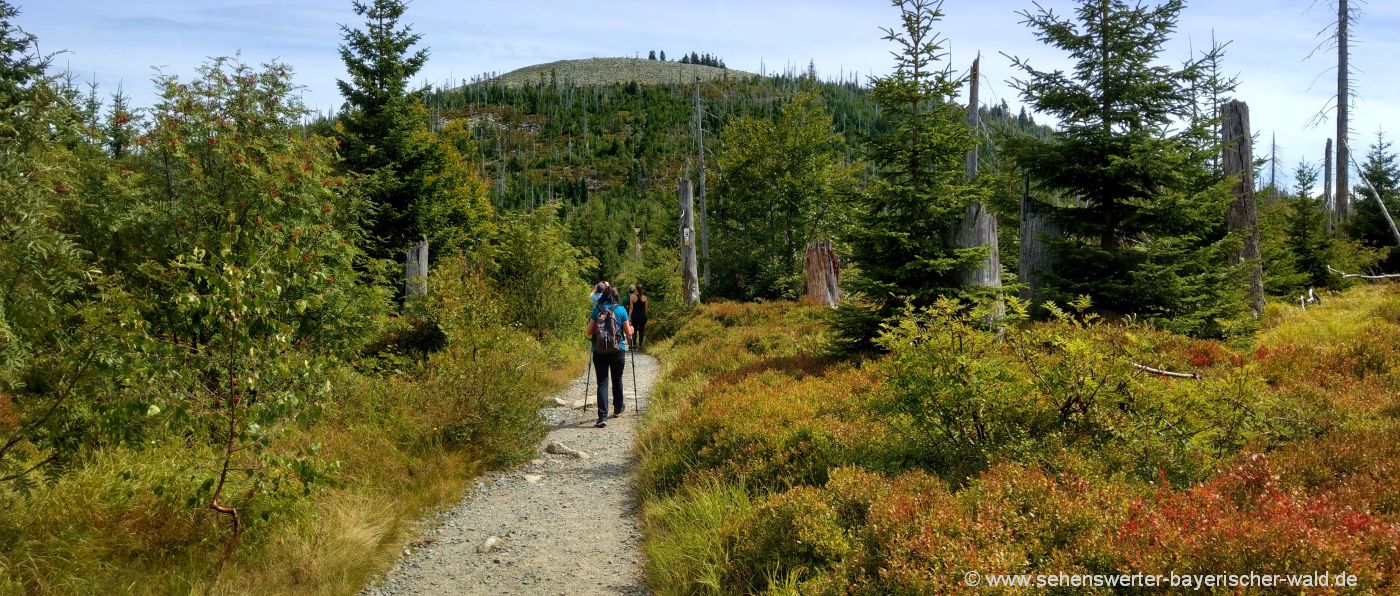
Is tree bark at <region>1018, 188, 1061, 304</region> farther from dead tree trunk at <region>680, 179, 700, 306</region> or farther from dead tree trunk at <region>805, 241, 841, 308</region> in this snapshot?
dead tree trunk at <region>680, 179, 700, 306</region>

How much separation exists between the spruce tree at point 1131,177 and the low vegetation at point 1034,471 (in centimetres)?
154

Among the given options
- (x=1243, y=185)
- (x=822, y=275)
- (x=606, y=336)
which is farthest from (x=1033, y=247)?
(x=822, y=275)

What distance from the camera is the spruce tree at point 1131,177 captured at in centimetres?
828

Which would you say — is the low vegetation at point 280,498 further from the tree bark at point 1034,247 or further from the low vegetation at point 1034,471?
the tree bark at point 1034,247

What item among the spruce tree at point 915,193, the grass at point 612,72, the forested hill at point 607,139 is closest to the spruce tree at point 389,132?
the spruce tree at point 915,193

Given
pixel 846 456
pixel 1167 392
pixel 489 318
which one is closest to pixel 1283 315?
pixel 1167 392

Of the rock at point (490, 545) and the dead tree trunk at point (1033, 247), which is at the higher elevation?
the dead tree trunk at point (1033, 247)

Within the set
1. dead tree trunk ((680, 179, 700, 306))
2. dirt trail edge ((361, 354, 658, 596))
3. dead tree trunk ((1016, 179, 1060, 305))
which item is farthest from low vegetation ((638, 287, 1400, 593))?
dead tree trunk ((680, 179, 700, 306))

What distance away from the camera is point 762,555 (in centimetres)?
416

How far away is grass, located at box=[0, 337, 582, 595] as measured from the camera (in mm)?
3875

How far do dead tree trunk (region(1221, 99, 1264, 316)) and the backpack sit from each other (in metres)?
9.99

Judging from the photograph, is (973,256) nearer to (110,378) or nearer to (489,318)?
(489,318)

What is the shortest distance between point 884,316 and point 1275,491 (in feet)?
18.3

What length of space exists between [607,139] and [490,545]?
97690 millimetres
